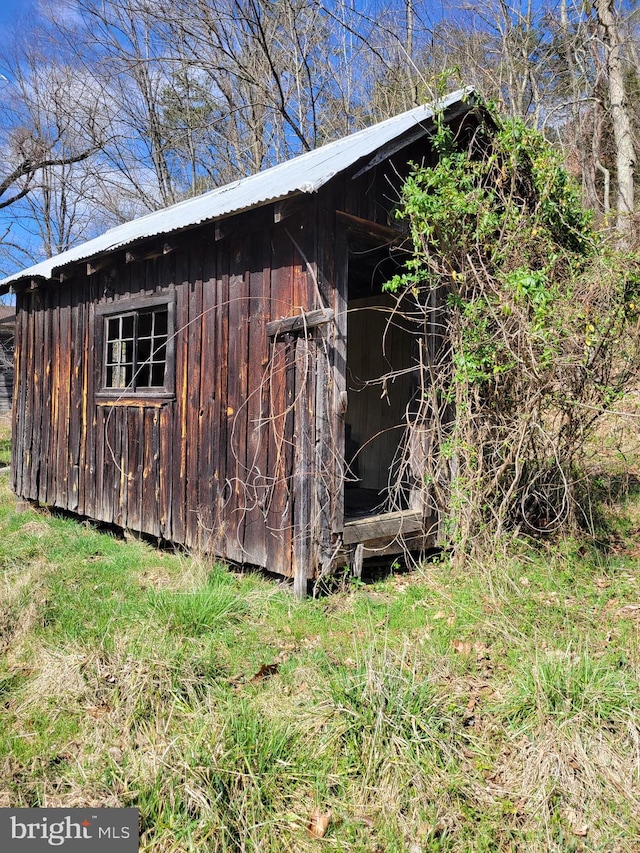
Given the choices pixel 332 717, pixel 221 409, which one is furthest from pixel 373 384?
pixel 332 717

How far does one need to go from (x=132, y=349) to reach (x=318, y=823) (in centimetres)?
542

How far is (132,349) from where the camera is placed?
6.67 metres

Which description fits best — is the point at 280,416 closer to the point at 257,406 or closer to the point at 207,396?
the point at 257,406

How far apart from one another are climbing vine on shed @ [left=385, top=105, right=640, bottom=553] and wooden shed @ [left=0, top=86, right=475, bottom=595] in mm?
429

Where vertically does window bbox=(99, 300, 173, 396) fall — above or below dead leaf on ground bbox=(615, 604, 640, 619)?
above

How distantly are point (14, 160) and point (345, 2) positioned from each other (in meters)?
11.9

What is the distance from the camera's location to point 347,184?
15.8 feet

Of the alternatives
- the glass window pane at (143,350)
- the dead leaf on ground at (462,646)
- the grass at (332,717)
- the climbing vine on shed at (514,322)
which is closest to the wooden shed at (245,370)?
the glass window pane at (143,350)

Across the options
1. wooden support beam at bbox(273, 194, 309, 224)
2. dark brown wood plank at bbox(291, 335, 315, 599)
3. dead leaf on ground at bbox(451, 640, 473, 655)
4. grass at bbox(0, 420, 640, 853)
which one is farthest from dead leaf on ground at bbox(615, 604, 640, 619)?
wooden support beam at bbox(273, 194, 309, 224)

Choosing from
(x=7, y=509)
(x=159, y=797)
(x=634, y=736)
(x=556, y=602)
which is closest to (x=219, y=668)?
(x=159, y=797)

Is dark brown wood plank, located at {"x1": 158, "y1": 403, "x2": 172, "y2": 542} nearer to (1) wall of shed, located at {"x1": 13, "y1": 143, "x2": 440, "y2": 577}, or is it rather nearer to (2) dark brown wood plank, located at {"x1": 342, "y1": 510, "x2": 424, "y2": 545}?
(1) wall of shed, located at {"x1": 13, "y1": 143, "x2": 440, "y2": 577}

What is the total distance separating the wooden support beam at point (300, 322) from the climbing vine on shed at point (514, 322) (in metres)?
0.67

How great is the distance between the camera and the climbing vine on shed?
14.4 ft

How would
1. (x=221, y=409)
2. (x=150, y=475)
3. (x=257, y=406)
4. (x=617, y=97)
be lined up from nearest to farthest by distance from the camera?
(x=257, y=406)
(x=221, y=409)
(x=150, y=475)
(x=617, y=97)
